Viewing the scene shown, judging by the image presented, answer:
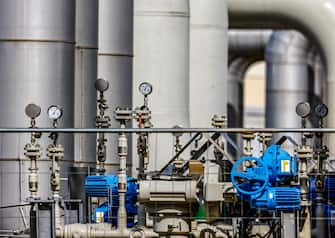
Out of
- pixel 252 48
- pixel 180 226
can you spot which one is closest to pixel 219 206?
pixel 180 226

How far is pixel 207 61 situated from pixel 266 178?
5.87 metres

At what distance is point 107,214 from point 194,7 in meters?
5.66

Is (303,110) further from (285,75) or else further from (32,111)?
(285,75)

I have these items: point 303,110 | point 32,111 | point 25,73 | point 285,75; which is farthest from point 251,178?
point 285,75

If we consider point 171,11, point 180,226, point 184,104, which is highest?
point 171,11

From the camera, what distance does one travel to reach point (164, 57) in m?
15.4

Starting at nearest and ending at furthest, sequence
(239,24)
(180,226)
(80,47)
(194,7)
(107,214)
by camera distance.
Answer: (180,226), (107,214), (80,47), (194,7), (239,24)

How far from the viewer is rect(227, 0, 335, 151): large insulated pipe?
1691cm

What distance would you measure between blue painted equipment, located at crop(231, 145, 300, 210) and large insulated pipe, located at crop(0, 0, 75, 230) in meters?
1.95

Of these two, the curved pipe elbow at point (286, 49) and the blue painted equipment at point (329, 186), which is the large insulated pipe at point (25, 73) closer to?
the blue painted equipment at point (329, 186)

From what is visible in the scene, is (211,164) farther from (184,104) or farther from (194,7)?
(194,7)

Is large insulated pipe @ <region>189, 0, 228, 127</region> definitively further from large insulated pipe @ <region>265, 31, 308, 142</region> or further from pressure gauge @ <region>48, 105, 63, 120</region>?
large insulated pipe @ <region>265, 31, 308, 142</region>

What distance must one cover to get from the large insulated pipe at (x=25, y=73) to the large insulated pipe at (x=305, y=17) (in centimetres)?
516

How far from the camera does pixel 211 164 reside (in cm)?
1256
